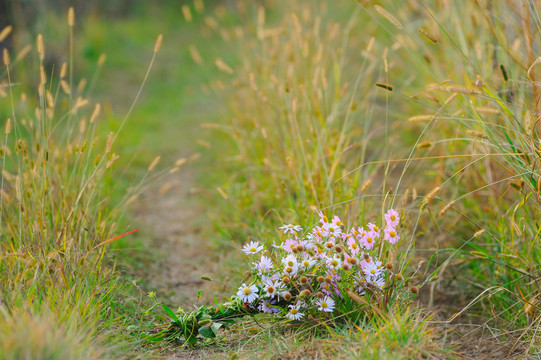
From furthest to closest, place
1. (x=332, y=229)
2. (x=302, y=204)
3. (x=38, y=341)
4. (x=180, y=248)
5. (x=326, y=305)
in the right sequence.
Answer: (x=180, y=248), (x=302, y=204), (x=332, y=229), (x=326, y=305), (x=38, y=341)

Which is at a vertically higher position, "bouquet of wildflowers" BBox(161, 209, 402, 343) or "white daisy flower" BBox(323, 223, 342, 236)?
"white daisy flower" BBox(323, 223, 342, 236)

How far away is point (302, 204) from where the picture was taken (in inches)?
96.9

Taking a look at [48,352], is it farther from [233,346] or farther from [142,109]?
[142,109]

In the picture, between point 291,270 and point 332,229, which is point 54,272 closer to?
point 291,270

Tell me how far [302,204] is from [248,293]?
2.47 feet

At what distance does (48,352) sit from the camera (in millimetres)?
1355

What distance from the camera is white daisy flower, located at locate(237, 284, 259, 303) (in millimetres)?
1772

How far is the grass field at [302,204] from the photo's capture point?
1.76 m

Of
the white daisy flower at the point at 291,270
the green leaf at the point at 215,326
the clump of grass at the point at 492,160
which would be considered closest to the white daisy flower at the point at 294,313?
the white daisy flower at the point at 291,270

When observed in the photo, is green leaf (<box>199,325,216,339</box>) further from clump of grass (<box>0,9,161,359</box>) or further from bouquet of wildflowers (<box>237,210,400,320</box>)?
clump of grass (<box>0,9,161,359</box>)

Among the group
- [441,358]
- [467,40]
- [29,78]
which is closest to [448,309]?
[441,358]

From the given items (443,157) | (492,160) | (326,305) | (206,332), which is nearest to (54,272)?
(206,332)

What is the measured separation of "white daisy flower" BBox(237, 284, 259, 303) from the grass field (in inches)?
5.6

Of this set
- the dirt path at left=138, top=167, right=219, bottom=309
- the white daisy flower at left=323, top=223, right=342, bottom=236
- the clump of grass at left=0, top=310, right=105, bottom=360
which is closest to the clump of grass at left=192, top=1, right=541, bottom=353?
the white daisy flower at left=323, top=223, right=342, bottom=236
